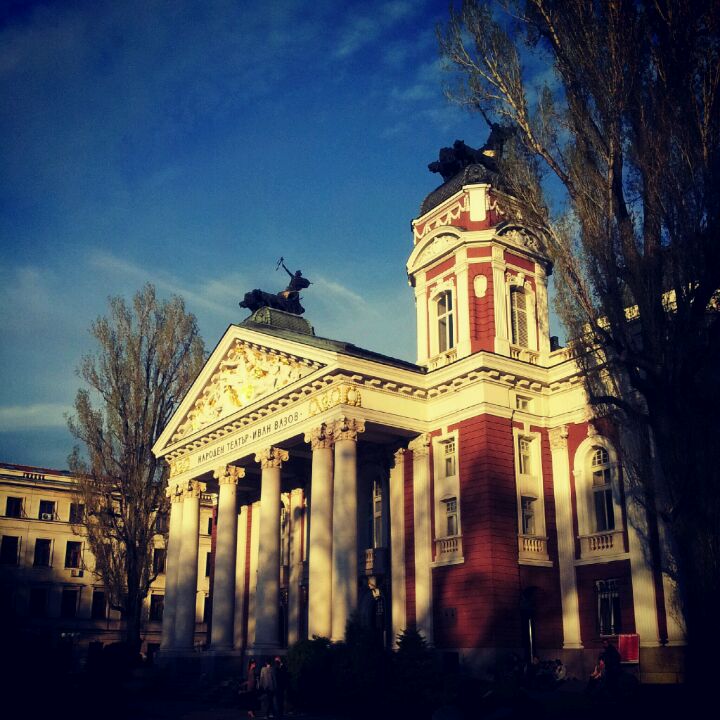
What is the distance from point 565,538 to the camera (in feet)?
90.5

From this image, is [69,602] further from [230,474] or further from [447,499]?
[447,499]

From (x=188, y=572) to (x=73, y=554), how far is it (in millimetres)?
26140

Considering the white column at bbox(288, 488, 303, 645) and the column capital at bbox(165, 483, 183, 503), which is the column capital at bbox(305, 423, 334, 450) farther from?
the column capital at bbox(165, 483, 183, 503)

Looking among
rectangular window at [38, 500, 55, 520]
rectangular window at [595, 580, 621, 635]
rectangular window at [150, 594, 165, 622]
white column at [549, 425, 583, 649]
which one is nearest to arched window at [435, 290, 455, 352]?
white column at [549, 425, 583, 649]

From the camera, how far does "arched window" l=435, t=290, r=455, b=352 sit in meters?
31.0

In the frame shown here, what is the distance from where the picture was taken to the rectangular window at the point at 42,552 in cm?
5766

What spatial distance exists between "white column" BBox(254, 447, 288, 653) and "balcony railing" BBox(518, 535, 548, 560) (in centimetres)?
889

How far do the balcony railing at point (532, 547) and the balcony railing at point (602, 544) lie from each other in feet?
4.15

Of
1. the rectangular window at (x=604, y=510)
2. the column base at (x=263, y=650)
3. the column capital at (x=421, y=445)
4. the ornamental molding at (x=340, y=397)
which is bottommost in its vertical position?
the column base at (x=263, y=650)

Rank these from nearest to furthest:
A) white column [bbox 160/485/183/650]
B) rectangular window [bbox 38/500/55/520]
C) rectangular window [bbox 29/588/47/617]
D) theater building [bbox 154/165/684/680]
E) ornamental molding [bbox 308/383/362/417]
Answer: theater building [bbox 154/165/684/680], ornamental molding [bbox 308/383/362/417], white column [bbox 160/485/183/650], rectangular window [bbox 29/588/47/617], rectangular window [bbox 38/500/55/520]

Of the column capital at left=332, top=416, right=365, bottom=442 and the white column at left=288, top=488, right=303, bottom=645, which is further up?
the column capital at left=332, top=416, right=365, bottom=442

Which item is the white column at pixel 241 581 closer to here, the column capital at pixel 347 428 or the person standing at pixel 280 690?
the column capital at pixel 347 428

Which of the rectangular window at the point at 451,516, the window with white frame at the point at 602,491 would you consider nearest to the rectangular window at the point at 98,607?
the rectangular window at the point at 451,516

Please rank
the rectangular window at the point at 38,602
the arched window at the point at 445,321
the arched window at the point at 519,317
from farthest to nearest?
the rectangular window at the point at 38,602
the arched window at the point at 445,321
the arched window at the point at 519,317
